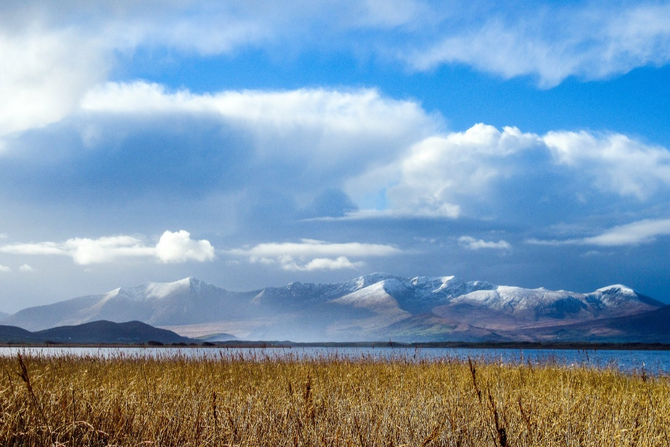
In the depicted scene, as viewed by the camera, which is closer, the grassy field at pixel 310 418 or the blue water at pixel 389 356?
the grassy field at pixel 310 418

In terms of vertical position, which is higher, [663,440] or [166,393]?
[166,393]

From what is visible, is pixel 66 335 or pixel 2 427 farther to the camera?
pixel 66 335

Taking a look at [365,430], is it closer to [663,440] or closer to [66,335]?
[663,440]

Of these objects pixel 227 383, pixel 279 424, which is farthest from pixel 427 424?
pixel 227 383

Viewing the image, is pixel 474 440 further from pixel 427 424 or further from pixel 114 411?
pixel 114 411

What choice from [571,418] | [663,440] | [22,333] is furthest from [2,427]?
[22,333]

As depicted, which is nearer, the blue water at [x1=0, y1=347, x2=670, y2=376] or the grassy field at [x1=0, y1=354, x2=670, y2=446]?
the grassy field at [x1=0, y1=354, x2=670, y2=446]

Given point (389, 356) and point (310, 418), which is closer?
point (310, 418)

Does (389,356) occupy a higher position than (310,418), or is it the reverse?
(310,418)

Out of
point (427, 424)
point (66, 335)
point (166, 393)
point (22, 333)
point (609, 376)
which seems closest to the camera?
point (427, 424)

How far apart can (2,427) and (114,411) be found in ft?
5.42

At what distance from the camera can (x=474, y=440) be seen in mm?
9055

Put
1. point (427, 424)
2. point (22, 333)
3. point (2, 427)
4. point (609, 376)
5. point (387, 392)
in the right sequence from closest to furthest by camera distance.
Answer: point (2, 427) → point (427, 424) → point (387, 392) → point (609, 376) → point (22, 333)

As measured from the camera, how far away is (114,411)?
9344 millimetres
